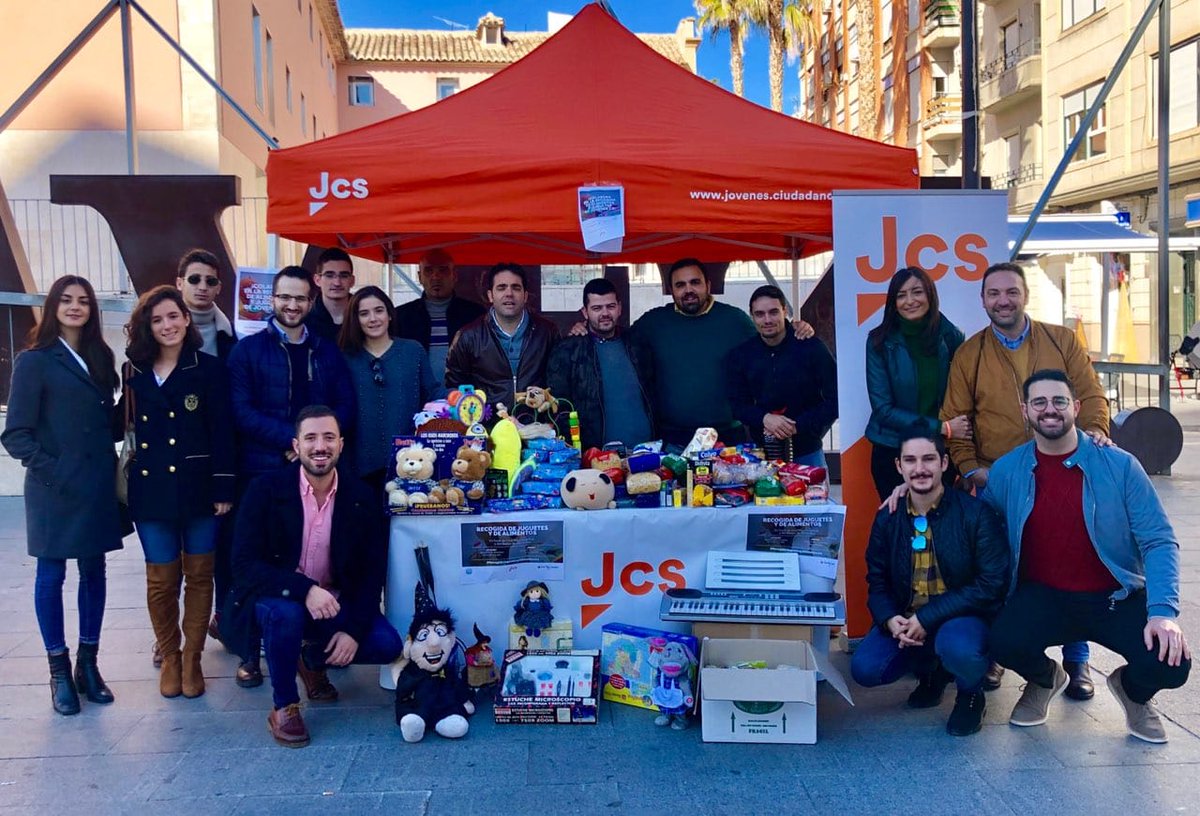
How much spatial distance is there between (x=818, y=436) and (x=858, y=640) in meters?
0.97

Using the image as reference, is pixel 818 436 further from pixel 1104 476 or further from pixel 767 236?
pixel 767 236

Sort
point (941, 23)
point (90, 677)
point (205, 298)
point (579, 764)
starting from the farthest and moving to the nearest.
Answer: point (941, 23) < point (205, 298) < point (90, 677) < point (579, 764)

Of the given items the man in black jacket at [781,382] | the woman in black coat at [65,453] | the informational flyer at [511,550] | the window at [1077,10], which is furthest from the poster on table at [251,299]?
the window at [1077,10]

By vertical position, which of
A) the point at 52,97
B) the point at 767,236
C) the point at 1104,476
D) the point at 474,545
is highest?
the point at 52,97

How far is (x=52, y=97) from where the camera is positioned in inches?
531

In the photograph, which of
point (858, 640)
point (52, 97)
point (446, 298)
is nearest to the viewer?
point (858, 640)

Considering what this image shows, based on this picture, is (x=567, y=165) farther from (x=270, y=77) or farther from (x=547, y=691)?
(x=270, y=77)

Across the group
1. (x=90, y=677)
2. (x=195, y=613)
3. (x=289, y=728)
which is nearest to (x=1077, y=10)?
(x=195, y=613)

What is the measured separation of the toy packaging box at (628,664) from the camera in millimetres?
3984

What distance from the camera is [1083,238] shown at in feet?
40.7

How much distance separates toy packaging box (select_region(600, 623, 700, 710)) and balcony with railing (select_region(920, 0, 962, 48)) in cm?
2769

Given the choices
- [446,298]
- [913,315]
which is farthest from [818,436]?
[446,298]

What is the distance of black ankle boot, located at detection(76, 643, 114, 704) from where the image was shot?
166 inches

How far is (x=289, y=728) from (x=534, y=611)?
40.1 inches
